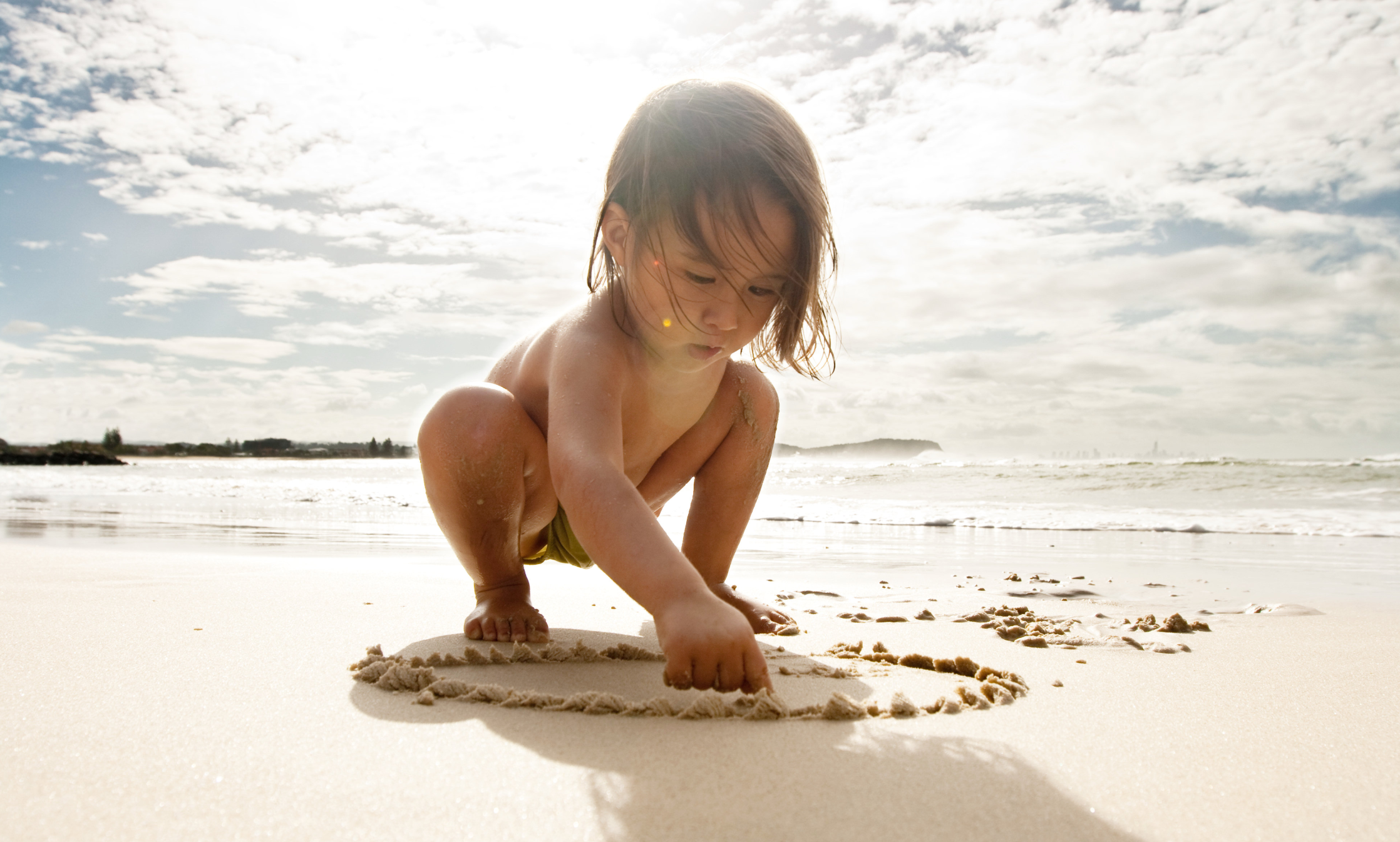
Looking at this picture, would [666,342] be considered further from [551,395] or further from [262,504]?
[262,504]

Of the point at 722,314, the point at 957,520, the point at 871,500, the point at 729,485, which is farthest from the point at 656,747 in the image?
the point at 871,500

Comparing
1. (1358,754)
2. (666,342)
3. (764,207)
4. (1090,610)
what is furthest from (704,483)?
(1358,754)

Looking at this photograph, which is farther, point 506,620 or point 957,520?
point 957,520

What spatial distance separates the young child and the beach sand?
161 millimetres

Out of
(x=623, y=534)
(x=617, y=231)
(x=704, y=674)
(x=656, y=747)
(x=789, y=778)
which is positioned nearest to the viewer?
(x=789, y=778)

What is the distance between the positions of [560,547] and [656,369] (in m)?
0.83

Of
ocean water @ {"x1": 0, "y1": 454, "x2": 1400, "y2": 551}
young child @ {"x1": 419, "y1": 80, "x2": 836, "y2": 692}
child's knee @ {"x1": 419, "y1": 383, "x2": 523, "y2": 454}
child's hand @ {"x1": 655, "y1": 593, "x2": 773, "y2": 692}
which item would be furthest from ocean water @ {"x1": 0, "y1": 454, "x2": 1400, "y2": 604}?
child's hand @ {"x1": 655, "y1": 593, "x2": 773, "y2": 692}

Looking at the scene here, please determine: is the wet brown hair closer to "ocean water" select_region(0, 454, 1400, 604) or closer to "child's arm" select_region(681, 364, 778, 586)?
"child's arm" select_region(681, 364, 778, 586)

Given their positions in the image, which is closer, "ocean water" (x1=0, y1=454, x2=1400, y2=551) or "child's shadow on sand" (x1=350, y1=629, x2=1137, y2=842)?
"child's shadow on sand" (x1=350, y1=629, x2=1137, y2=842)

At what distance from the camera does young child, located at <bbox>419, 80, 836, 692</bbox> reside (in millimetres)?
1388

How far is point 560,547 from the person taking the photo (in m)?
2.55

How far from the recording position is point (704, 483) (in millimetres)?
Result: 2355

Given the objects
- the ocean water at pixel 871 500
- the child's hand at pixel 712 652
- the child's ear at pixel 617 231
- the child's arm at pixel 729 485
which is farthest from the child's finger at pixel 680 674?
the ocean water at pixel 871 500

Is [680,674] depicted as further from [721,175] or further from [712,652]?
[721,175]
